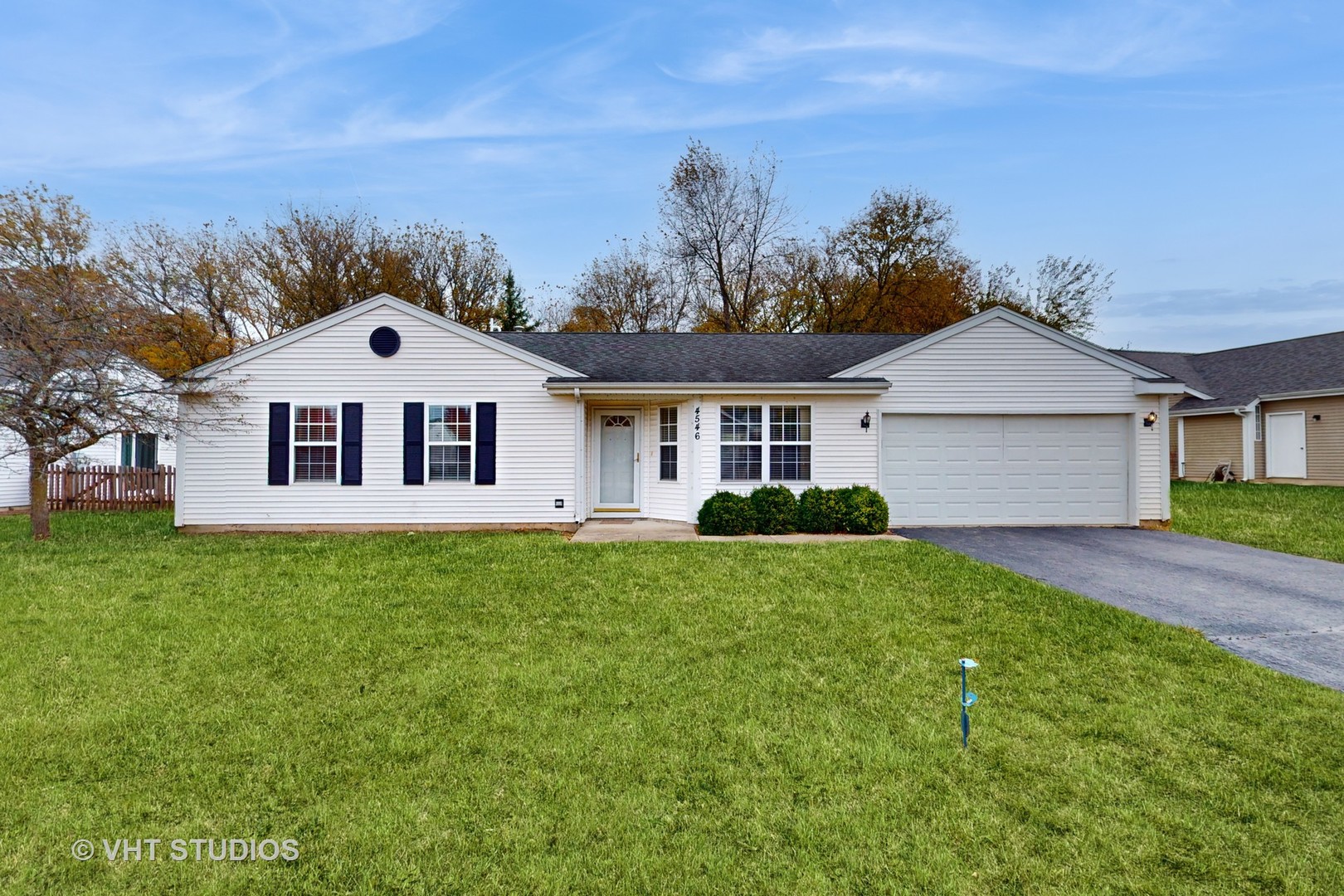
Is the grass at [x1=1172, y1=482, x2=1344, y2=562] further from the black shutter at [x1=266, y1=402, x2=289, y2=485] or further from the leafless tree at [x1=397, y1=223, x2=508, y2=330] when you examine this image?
the leafless tree at [x1=397, y1=223, x2=508, y2=330]

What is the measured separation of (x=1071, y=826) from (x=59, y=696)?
6.62 metres

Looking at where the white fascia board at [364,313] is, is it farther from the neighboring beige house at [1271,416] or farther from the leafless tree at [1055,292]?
the leafless tree at [1055,292]

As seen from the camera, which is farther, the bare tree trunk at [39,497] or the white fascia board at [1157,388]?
the white fascia board at [1157,388]

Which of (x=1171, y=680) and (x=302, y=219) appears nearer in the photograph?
(x=1171, y=680)

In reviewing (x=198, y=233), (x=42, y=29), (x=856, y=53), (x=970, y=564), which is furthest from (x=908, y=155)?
(x=198, y=233)

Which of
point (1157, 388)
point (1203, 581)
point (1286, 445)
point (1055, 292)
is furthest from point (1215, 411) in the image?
point (1203, 581)

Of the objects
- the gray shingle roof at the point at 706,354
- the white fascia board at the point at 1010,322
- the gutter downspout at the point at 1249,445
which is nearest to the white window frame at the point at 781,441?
the gray shingle roof at the point at 706,354

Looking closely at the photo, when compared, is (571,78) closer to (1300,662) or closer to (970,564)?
(970,564)

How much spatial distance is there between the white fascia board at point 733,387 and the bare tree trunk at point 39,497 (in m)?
9.13

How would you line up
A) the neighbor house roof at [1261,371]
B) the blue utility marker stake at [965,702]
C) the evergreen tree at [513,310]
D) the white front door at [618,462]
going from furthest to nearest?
the evergreen tree at [513,310], the neighbor house roof at [1261,371], the white front door at [618,462], the blue utility marker stake at [965,702]

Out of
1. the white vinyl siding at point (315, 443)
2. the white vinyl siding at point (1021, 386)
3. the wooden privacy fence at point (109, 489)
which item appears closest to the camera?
the white vinyl siding at point (315, 443)

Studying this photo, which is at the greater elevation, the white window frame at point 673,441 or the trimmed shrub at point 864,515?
the white window frame at point 673,441

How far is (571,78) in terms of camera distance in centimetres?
1489

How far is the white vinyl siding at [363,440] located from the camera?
1167cm
